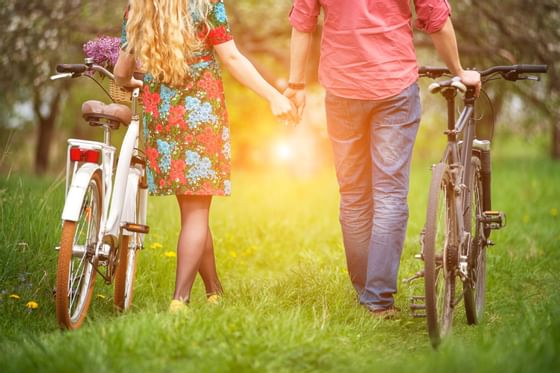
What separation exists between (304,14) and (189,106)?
3.01ft

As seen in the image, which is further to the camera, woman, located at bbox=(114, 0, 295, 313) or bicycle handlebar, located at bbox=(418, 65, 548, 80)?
bicycle handlebar, located at bbox=(418, 65, 548, 80)

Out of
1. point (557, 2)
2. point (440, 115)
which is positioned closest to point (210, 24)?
point (557, 2)

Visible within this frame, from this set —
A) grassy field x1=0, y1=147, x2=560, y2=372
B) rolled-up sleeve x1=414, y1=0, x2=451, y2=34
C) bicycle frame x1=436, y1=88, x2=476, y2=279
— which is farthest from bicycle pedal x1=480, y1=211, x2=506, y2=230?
rolled-up sleeve x1=414, y1=0, x2=451, y2=34

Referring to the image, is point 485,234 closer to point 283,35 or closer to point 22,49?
point 22,49

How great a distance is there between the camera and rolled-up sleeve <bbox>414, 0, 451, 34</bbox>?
429cm

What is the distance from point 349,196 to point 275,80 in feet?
23.2

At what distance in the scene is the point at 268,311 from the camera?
4051 mm

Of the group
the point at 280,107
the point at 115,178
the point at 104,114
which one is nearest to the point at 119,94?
the point at 104,114

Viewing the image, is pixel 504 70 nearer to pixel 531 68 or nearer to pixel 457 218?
pixel 531 68

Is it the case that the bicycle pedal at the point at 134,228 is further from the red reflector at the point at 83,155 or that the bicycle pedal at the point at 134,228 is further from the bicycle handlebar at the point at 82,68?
the bicycle handlebar at the point at 82,68

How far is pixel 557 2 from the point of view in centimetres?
1001

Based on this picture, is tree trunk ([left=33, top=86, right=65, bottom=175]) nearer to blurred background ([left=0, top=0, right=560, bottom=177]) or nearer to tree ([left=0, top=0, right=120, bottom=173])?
blurred background ([left=0, top=0, right=560, bottom=177])

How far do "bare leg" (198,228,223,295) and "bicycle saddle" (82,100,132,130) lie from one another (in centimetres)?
76

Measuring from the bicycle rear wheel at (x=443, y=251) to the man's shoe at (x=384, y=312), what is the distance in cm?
39
